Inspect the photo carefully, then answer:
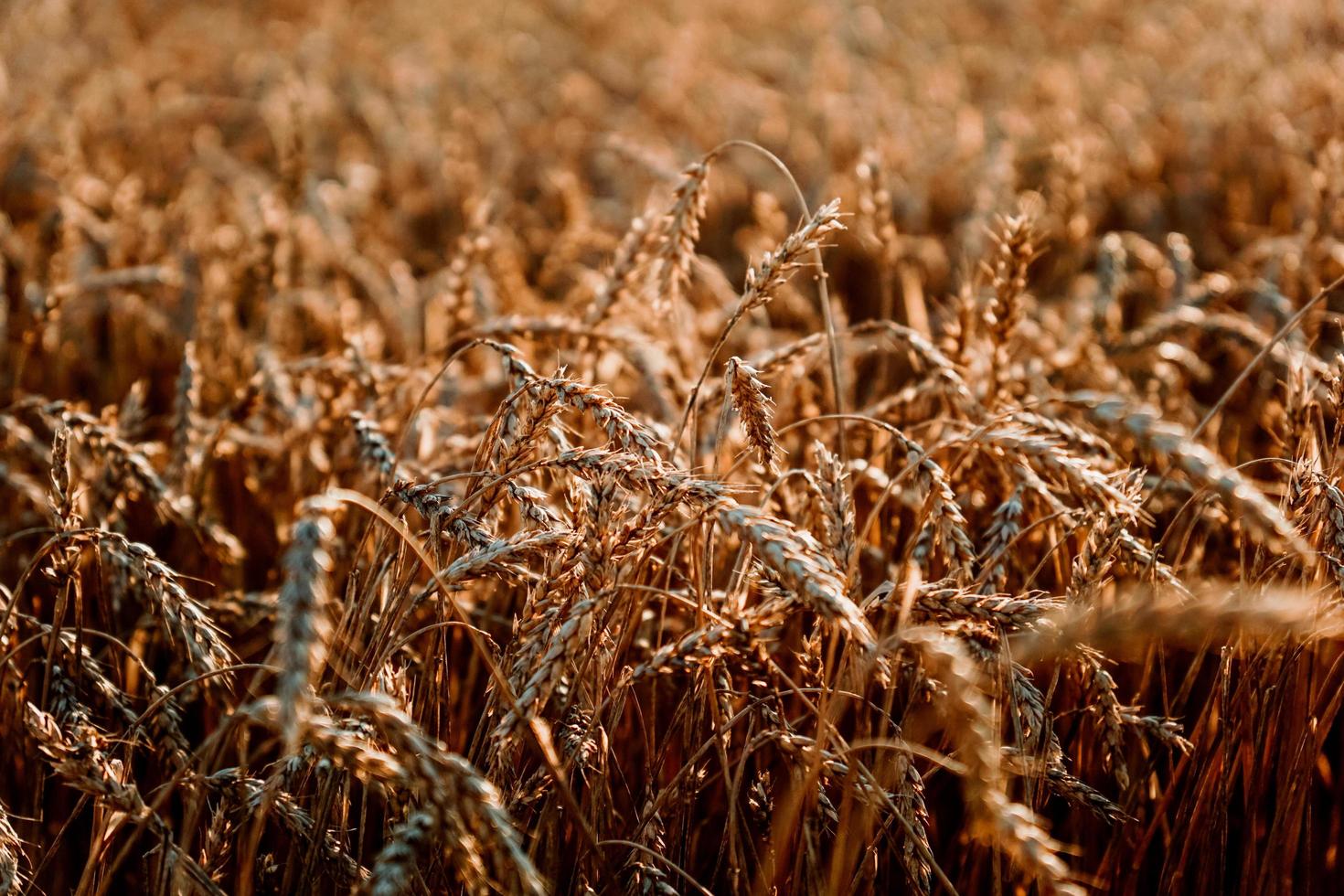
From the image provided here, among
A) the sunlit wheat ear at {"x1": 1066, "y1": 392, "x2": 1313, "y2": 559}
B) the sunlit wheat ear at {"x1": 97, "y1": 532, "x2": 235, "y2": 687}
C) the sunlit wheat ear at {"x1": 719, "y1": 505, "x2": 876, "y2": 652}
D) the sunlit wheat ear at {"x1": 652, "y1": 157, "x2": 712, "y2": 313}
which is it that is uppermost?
the sunlit wheat ear at {"x1": 652, "y1": 157, "x2": 712, "y2": 313}

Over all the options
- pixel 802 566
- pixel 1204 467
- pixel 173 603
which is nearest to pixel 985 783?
pixel 802 566

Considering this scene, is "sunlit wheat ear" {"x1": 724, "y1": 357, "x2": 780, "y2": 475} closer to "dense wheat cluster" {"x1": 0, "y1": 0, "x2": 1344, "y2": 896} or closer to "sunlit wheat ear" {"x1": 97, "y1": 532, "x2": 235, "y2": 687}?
"dense wheat cluster" {"x1": 0, "y1": 0, "x2": 1344, "y2": 896}

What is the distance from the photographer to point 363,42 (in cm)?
788

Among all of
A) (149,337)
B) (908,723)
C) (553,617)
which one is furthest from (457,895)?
(149,337)

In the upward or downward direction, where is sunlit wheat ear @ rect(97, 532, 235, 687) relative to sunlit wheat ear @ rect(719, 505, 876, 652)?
downward

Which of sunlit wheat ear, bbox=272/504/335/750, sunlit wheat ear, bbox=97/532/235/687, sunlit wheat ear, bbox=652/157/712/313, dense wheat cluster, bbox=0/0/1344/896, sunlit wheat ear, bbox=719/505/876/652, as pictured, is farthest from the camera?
sunlit wheat ear, bbox=652/157/712/313

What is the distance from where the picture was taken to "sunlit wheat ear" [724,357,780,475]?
1315 mm

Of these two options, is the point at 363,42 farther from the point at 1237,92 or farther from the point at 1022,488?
the point at 1022,488

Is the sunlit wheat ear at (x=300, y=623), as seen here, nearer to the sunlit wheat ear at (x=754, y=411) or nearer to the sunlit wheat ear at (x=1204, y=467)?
the sunlit wheat ear at (x=754, y=411)

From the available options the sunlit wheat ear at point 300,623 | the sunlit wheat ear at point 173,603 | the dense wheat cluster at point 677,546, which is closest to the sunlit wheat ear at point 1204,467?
the dense wheat cluster at point 677,546

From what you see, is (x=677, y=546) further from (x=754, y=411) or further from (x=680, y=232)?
(x=680, y=232)

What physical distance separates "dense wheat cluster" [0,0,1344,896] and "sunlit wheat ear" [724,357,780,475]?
2 cm

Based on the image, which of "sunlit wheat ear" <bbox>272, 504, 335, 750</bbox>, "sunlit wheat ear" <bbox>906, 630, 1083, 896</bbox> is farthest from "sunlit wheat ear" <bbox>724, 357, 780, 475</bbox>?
"sunlit wheat ear" <bbox>272, 504, 335, 750</bbox>

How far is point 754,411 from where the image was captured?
132 cm
